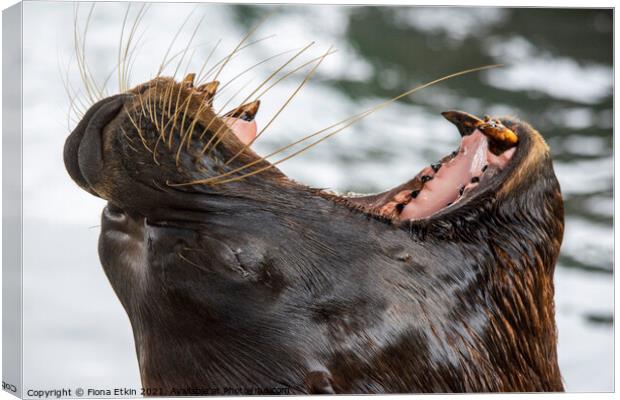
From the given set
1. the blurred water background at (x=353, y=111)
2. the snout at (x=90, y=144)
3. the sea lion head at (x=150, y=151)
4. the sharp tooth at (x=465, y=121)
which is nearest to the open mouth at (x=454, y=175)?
the sharp tooth at (x=465, y=121)

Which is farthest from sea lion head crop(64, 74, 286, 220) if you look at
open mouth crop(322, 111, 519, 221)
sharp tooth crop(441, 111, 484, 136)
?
sharp tooth crop(441, 111, 484, 136)

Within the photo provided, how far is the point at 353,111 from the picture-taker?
4172 mm

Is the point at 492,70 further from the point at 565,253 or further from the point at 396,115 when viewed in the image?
the point at 565,253

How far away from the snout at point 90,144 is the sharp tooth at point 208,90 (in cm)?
22

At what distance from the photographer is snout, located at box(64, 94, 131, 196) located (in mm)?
2391

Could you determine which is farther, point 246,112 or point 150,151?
point 246,112

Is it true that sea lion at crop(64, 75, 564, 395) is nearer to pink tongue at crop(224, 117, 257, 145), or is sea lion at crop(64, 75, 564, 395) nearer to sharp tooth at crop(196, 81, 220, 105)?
sharp tooth at crop(196, 81, 220, 105)

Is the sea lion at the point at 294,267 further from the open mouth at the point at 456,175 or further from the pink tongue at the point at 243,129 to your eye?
the pink tongue at the point at 243,129

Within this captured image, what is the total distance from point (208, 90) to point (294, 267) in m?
0.55

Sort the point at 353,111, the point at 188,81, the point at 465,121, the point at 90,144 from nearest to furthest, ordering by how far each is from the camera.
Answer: the point at 90,144
the point at 188,81
the point at 465,121
the point at 353,111

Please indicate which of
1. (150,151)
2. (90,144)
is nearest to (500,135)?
(150,151)

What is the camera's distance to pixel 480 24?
3.89 metres

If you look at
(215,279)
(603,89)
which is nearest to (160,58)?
(215,279)

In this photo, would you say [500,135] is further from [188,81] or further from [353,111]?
[353,111]
